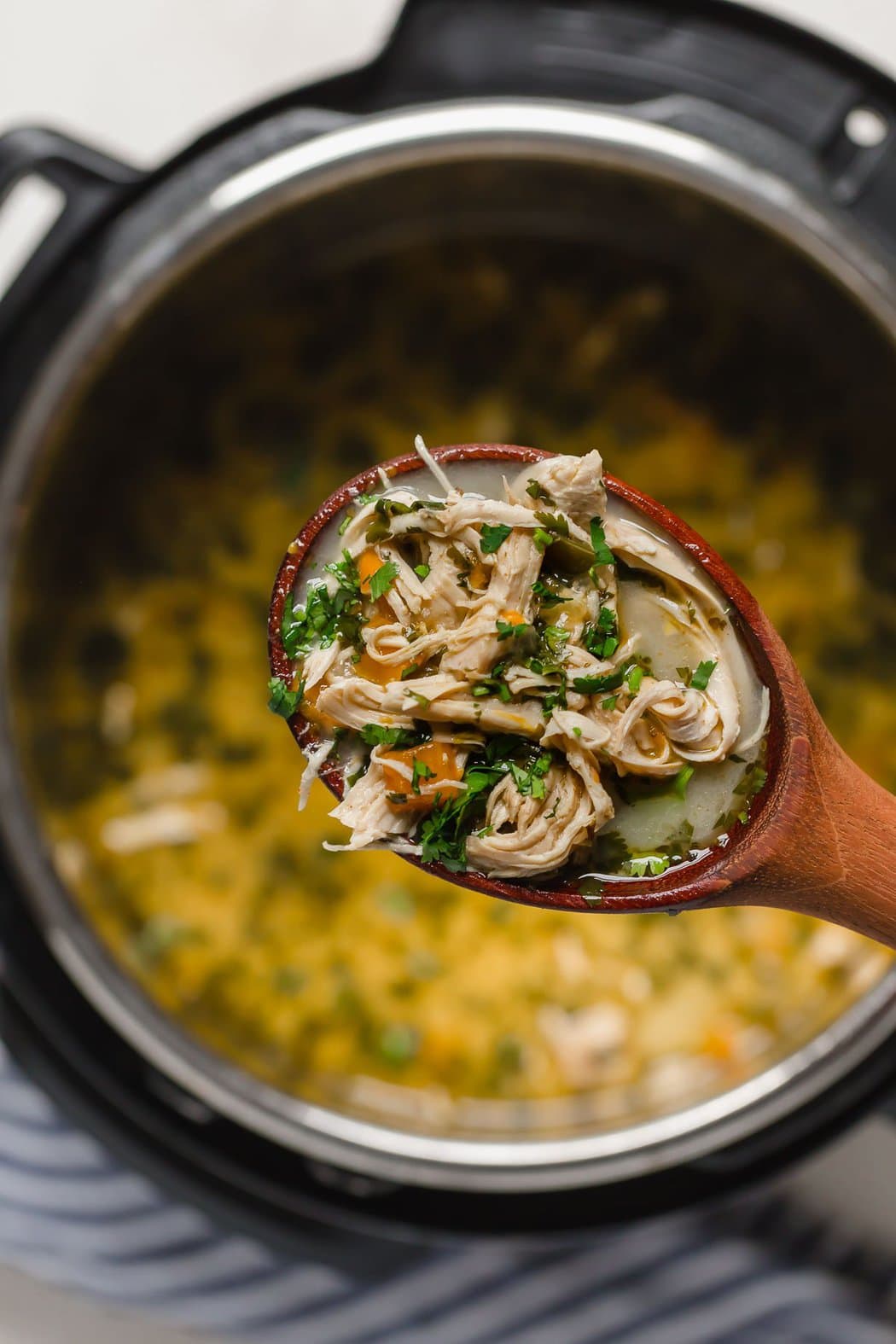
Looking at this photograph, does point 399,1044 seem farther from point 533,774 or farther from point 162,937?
point 533,774

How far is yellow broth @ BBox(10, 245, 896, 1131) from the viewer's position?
1114mm

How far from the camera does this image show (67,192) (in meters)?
0.96

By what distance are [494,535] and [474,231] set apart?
595 mm

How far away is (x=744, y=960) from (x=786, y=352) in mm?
581

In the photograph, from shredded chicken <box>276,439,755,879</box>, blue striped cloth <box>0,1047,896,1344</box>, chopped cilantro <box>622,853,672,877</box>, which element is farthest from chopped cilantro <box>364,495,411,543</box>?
blue striped cloth <box>0,1047,896,1344</box>

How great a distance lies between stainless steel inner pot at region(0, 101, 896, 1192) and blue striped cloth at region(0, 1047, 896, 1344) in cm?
11

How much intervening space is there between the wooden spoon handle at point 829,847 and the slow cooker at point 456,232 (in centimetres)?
35

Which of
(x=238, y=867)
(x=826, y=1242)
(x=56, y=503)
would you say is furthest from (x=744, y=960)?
(x=56, y=503)

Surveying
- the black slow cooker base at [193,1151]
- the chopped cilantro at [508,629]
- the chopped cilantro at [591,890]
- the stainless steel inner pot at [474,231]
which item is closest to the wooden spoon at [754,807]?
the chopped cilantro at [591,890]

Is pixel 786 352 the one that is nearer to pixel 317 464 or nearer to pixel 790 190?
pixel 790 190

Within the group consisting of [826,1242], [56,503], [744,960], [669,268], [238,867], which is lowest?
[826,1242]

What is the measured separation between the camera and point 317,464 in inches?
45.2

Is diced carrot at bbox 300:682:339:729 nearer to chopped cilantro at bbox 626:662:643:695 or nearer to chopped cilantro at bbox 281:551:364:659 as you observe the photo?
chopped cilantro at bbox 281:551:364:659

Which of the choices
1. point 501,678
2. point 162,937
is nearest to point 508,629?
point 501,678
